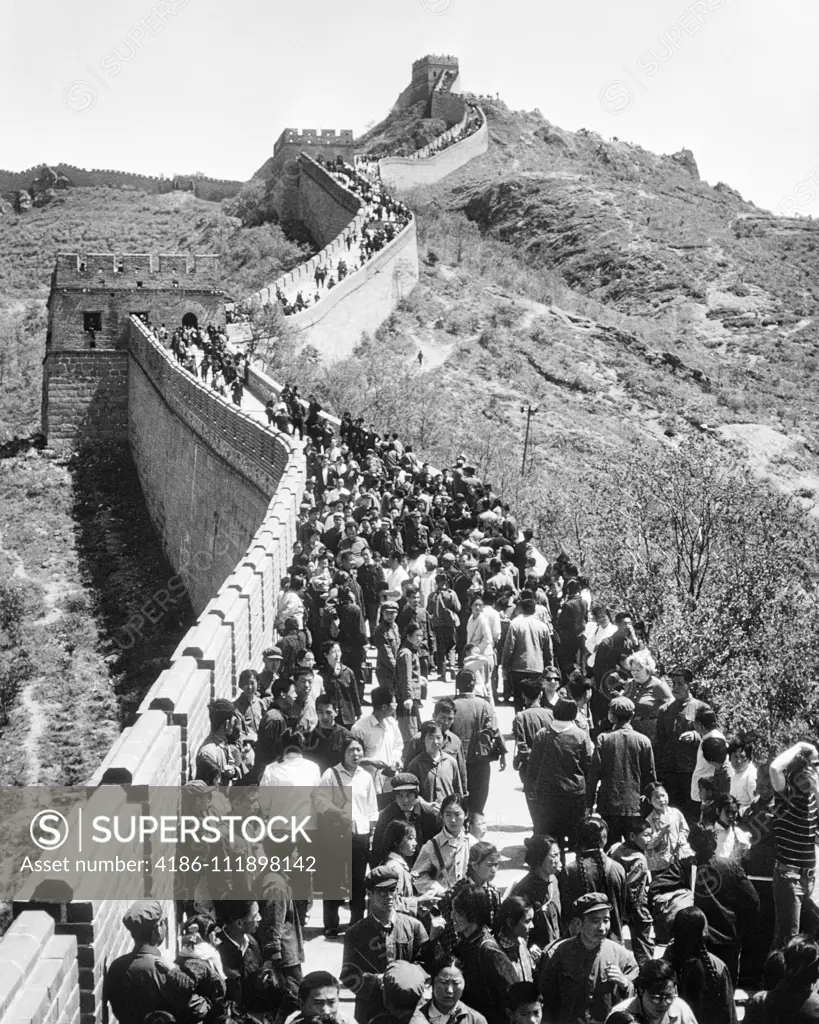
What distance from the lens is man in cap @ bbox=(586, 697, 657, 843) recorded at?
8156 mm

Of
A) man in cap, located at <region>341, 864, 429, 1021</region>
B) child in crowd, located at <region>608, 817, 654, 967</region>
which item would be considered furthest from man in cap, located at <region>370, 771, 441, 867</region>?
child in crowd, located at <region>608, 817, 654, 967</region>

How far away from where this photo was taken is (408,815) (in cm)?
718

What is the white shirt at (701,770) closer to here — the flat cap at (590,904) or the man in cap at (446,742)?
the man in cap at (446,742)

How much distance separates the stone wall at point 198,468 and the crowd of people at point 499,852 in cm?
1088

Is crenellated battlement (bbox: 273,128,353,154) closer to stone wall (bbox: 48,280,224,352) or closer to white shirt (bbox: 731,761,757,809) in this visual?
stone wall (bbox: 48,280,224,352)

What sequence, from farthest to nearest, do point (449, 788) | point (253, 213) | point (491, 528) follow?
point (253, 213) < point (491, 528) < point (449, 788)

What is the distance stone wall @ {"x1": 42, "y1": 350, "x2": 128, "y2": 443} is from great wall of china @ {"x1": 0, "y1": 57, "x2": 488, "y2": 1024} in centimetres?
4

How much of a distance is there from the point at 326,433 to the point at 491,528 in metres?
9.50

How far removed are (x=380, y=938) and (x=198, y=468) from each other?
75.4ft

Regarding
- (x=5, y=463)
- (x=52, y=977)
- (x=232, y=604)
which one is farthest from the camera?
(x=5, y=463)

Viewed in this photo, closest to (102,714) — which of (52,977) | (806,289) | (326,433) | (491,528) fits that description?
(326,433)

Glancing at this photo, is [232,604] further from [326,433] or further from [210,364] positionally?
[210,364]

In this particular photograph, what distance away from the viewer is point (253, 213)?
7381cm

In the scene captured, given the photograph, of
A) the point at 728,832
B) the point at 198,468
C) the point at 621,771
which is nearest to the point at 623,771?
the point at 621,771
